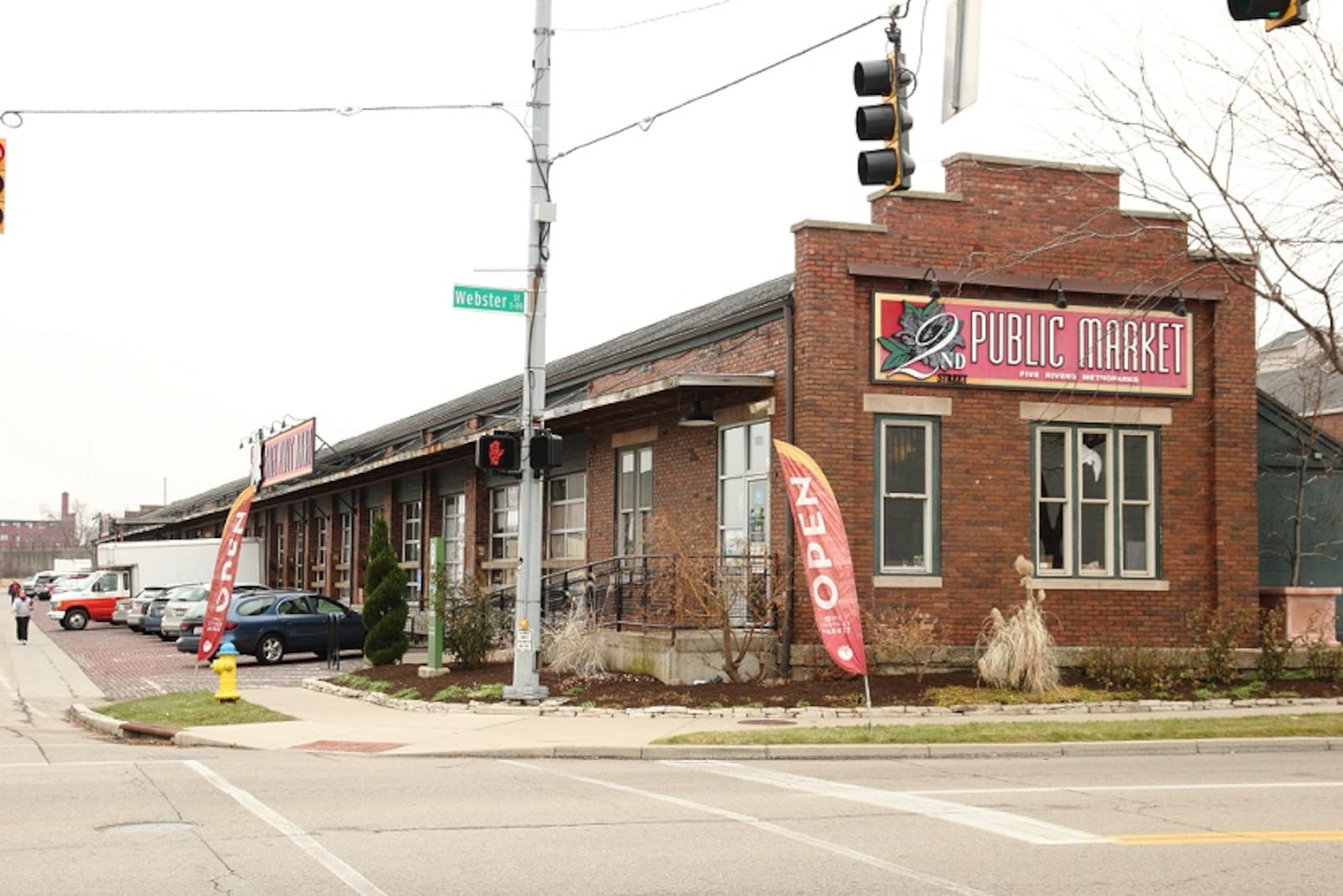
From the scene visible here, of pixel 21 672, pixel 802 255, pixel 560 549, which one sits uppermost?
pixel 802 255

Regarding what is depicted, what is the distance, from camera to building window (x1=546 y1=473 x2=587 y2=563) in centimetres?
2889

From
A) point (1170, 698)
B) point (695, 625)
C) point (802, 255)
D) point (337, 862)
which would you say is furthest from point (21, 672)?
point (337, 862)

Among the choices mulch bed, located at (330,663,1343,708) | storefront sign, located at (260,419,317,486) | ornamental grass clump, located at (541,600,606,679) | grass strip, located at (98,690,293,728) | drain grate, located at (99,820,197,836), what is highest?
storefront sign, located at (260,419,317,486)

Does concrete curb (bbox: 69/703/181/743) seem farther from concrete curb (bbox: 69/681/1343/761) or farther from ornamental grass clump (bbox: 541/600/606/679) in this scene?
ornamental grass clump (bbox: 541/600/606/679)

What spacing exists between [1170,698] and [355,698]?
11261 millimetres

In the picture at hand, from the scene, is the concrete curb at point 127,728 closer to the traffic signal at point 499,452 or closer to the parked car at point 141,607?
the traffic signal at point 499,452

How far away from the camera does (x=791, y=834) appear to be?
10203 mm

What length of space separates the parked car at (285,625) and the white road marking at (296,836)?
17.5m

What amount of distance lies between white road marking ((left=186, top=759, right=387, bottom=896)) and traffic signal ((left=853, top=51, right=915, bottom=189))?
670 centimetres

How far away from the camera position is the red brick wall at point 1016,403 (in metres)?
20.5

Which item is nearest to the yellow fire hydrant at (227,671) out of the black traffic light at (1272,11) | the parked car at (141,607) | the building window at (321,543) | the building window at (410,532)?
the black traffic light at (1272,11)

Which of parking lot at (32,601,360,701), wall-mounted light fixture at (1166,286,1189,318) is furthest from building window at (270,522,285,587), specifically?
wall-mounted light fixture at (1166,286,1189,318)

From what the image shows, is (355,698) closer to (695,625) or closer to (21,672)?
(695,625)

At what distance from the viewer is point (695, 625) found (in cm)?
2053
